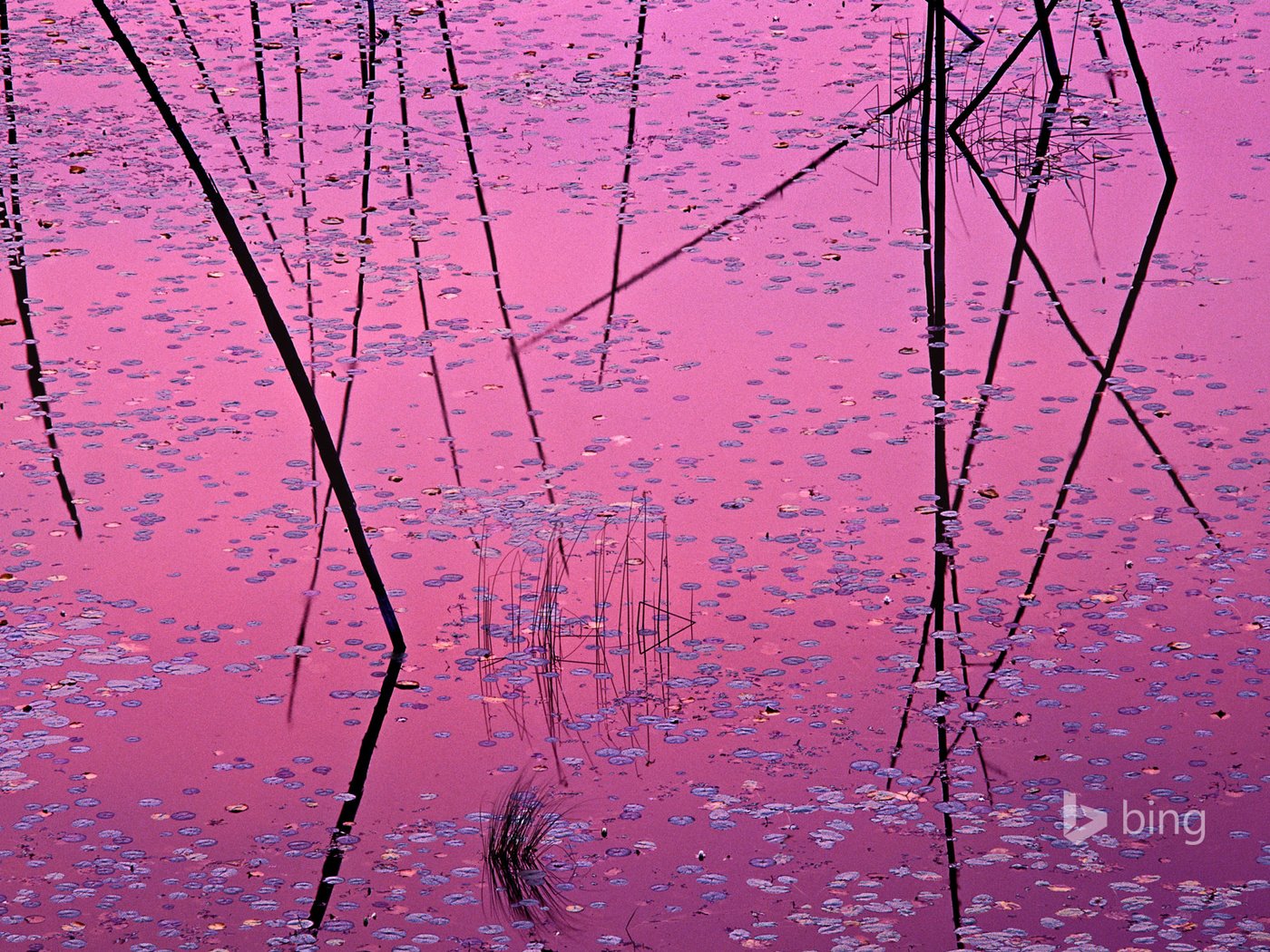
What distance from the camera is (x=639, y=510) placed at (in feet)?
15.8

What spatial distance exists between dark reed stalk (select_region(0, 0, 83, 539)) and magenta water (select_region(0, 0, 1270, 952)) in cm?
3

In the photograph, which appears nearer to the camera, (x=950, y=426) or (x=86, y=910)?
(x=86, y=910)

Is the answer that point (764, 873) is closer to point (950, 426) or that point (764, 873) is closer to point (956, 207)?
point (950, 426)

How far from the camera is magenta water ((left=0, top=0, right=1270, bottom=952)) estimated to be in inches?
137

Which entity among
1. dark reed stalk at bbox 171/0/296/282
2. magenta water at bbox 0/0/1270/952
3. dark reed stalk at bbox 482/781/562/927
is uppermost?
dark reed stalk at bbox 171/0/296/282

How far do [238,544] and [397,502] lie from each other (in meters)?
0.46

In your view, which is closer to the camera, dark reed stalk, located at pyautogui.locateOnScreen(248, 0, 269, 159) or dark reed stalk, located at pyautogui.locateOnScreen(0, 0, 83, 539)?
dark reed stalk, located at pyautogui.locateOnScreen(0, 0, 83, 539)

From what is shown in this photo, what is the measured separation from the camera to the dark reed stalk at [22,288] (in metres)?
5.21

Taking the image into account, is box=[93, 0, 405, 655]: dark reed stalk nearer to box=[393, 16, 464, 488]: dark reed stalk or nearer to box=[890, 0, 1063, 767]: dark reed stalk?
box=[393, 16, 464, 488]: dark reed stalk

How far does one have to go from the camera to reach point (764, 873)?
11.2 feet

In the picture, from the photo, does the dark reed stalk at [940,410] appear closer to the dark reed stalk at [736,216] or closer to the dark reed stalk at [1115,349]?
the dark reed stalk at [1115,349]

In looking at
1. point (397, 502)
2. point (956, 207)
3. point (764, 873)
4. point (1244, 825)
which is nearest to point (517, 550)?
point (397, 502)

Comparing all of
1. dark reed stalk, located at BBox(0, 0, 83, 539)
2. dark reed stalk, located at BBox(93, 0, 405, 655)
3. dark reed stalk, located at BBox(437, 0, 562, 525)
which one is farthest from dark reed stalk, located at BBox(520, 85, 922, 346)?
dark reed stalk, located at BBox(93, 0, 405, 655)

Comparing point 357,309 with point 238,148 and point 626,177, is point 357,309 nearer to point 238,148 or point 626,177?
point 626,177
